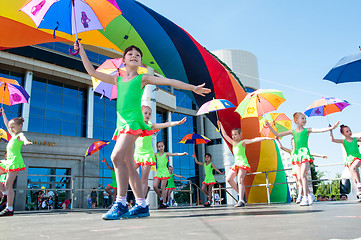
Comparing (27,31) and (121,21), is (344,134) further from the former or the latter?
(27,31)

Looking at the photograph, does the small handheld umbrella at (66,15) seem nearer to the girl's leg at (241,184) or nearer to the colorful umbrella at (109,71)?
the colorful umbrella at (109,71)

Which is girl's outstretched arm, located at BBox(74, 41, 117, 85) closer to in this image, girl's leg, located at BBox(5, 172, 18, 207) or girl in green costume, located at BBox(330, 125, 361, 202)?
girl's leg, located at BBox(5, 172, 18, 207)

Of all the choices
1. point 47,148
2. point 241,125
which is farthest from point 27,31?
point 47,148

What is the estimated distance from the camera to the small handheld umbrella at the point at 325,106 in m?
7.91

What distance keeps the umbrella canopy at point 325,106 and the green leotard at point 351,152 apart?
1.18 m

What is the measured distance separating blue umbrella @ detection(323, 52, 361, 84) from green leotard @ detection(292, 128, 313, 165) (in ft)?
4.76

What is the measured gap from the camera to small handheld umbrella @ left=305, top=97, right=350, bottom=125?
7.91 metres

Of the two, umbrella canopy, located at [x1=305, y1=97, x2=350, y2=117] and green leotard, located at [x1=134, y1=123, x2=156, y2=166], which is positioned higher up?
umbrella canopy, located at [x1=305, y1=97, x2=350, y2=117]

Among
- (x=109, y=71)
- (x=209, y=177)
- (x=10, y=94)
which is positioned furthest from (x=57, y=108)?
(x=109, y=71)

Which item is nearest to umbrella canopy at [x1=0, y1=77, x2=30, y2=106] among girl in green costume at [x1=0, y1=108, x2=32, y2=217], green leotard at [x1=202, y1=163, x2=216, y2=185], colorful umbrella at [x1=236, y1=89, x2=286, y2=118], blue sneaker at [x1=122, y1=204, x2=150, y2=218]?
girl in green costume at [x1=0, y1=108, x2=32, y2=217]

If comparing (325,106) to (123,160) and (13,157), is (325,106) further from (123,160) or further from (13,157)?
(13,157)

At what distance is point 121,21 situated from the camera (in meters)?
7.30

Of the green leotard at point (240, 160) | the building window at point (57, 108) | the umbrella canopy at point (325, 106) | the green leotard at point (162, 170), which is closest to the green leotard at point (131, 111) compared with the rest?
the green leotard at point (240, 160)

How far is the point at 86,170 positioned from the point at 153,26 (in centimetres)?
1416
